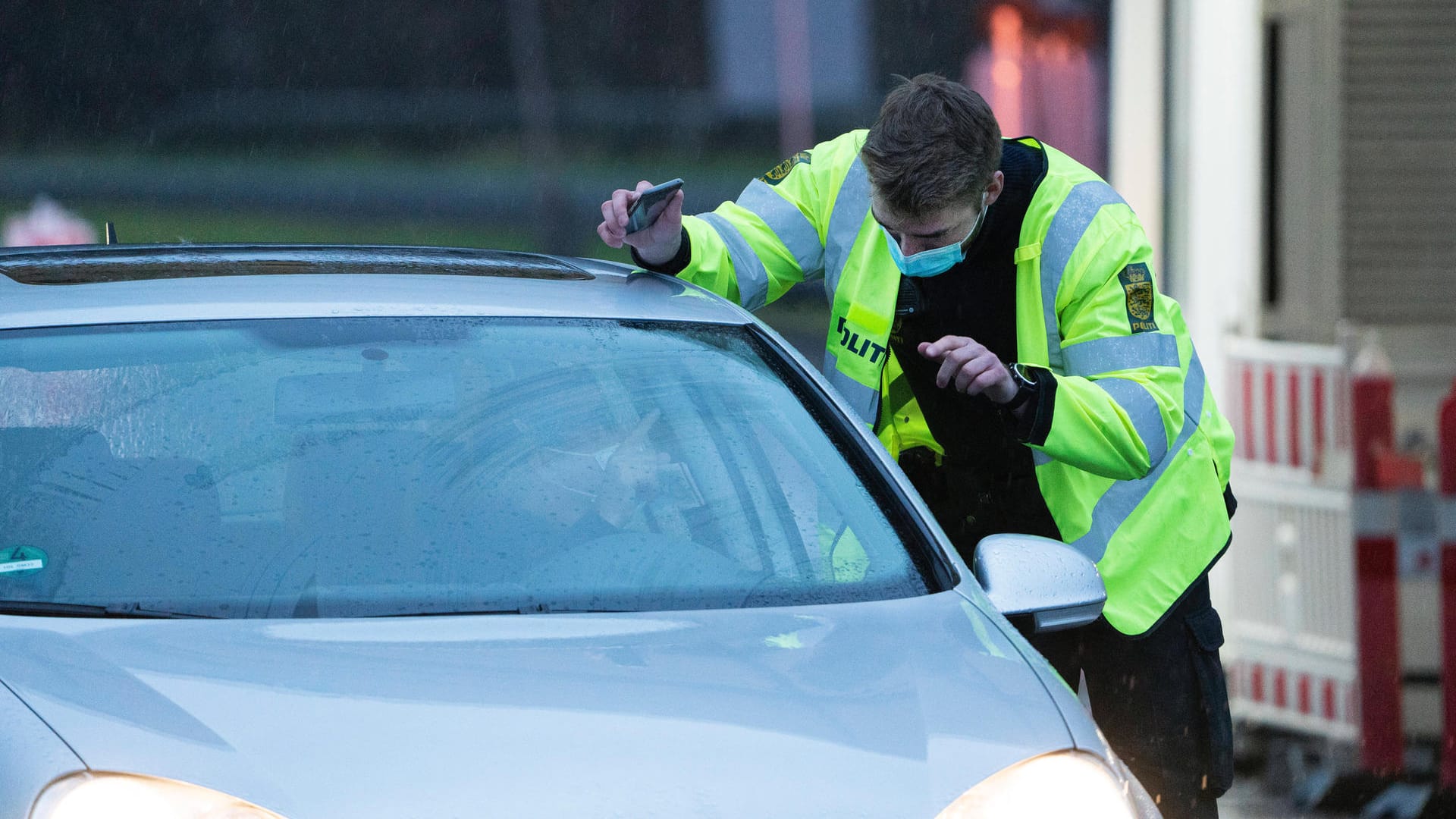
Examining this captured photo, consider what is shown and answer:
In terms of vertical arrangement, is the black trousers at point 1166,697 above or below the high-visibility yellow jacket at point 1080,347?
below

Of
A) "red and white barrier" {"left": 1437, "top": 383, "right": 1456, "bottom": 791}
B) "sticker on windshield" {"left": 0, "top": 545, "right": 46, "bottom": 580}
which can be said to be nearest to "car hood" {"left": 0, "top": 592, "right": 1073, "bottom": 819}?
"sticker on windshield" {"left": 0, "top": 545, "right": 46, "bottom": 580}

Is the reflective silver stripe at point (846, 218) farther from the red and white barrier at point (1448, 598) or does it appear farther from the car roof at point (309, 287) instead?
the red and white barrier at point (1448, 598)

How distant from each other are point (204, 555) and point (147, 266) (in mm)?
700

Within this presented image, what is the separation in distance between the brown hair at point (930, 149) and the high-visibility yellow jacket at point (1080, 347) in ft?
0.61

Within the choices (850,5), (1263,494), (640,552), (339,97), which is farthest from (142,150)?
(640,552)

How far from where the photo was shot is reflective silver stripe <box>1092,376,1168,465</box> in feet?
9.95

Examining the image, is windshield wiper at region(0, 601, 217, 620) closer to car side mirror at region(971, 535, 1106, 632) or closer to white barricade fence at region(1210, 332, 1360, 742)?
car side mirror at region(971, 535, 1106, 632)

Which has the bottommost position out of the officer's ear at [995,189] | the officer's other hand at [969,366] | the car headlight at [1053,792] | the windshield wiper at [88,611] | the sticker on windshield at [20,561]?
the car headlight at [1053,792]

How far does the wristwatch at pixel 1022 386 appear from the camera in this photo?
2.94 metres

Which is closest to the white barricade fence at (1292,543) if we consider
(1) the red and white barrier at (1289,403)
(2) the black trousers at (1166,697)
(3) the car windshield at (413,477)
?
(1) the red and white barrier at (1289,403)

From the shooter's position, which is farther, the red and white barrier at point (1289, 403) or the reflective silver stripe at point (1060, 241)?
the red and white barrier at point (1289, 403)

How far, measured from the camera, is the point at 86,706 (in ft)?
6.89

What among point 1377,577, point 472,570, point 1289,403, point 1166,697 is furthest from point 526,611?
point 1289,403

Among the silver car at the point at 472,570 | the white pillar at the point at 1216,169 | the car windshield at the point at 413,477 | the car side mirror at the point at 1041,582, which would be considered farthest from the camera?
the white pillar at the point at 1216,169
